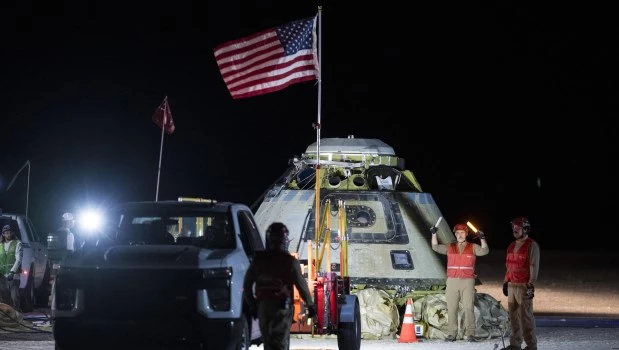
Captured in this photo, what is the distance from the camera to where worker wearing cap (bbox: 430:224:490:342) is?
16656 millimetres

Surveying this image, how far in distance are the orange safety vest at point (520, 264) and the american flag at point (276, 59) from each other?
4.01 meters

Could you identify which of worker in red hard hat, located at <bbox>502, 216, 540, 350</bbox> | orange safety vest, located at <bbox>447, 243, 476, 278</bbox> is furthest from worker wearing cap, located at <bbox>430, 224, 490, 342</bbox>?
worker in red hard hat, located at <bbox>502, 216, 540, 350</bbox>

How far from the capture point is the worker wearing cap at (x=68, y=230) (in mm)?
18203

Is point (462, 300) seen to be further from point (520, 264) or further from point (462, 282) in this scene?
point (520, 264)

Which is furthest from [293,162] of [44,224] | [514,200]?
[514,200]

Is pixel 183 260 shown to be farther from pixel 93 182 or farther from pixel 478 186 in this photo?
pixel 478 186

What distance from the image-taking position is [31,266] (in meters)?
21.1

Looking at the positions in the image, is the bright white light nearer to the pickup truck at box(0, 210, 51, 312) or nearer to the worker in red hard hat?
the pickup truck at box(0, 210, 51, 312)

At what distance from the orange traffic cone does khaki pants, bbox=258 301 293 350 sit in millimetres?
6457

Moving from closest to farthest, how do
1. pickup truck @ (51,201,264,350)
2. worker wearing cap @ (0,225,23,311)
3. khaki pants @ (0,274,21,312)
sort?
pickup truck @ (51,201,264,350), khaki pants @ (0,274,21,312), worker wearing cap @ (0,225,23,311)

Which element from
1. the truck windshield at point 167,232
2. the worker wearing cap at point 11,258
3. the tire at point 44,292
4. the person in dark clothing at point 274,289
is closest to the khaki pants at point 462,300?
the truck windshield at point 167,232

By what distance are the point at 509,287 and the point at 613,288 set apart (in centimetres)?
1710

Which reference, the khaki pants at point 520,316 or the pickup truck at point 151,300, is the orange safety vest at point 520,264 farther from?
the pickup truck at point 151,300

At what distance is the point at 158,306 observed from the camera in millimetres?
11188
